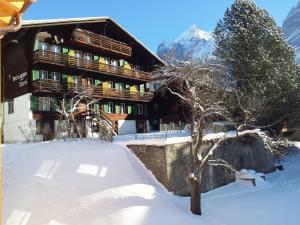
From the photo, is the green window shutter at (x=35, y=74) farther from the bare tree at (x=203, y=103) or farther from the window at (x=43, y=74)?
the bare tree at (x=203, y=103)

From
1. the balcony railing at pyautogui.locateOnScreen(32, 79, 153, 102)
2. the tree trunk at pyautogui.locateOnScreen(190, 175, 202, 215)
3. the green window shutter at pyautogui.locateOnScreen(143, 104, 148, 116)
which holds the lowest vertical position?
the tree trunk at pyautogui.locateOnScreen(190, 175, 202, 215)

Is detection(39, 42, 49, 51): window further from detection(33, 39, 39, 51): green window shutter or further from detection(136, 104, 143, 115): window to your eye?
detection(136, 104, 143, 115): window

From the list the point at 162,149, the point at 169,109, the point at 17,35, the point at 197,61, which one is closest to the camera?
the point at 162,149

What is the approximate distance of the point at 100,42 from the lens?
35031mm

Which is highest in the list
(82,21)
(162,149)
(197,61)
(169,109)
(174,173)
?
(82,21)

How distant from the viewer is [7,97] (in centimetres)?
3128

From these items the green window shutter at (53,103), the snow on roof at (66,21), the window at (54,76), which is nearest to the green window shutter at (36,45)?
the snow on roof at (66,21)

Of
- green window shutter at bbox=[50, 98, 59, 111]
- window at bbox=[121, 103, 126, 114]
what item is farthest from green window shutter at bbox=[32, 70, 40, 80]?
window at bbox=[121, 103, 126, 114]

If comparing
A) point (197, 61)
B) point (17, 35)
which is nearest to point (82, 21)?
point (17, 35)

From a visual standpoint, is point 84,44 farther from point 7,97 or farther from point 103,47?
point 7,97

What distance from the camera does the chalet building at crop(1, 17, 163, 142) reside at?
2930 cm

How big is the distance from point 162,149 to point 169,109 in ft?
71.2

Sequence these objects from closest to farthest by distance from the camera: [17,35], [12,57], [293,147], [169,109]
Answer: [17,35]
[12,57]
[293,147]
[169,109]

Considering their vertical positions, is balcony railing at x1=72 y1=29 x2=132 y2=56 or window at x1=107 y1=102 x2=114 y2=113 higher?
balcony railing at x1=72 y1=29 x2=132 y2=56
